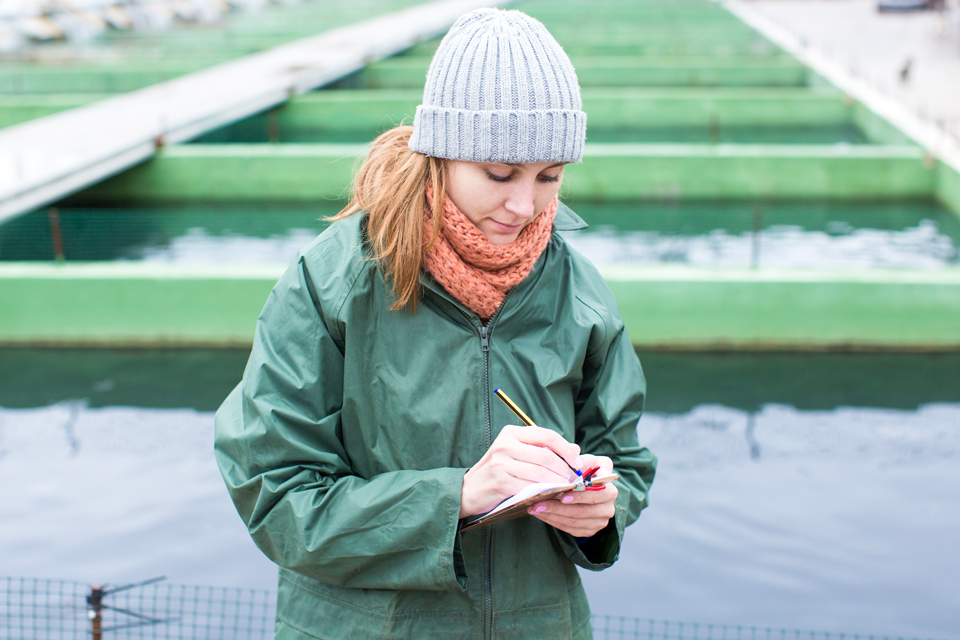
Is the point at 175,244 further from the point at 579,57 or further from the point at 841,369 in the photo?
the point at 579,57

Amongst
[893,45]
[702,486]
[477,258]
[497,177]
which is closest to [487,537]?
[477,258]

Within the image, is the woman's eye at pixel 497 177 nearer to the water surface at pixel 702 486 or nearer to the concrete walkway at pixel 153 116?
the water surface at pixel 702 486

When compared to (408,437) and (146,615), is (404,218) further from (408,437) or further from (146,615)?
(146,615)

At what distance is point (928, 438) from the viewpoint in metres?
4.49

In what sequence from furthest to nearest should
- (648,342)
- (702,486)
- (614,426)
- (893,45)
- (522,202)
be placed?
(893,45) → (648,342) → (702,486) → (614,426) → (522,202)

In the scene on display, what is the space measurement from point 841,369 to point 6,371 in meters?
5.24

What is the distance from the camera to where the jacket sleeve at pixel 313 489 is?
1.04 m

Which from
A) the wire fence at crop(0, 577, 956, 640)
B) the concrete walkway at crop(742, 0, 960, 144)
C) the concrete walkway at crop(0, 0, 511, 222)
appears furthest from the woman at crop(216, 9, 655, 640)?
the concrete walkway at crop(742, 0, 960, 144)

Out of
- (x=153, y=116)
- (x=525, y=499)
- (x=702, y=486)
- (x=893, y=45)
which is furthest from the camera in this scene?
(x=893, y=45)

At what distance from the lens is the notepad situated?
97 centimetres

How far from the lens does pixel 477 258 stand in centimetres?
110

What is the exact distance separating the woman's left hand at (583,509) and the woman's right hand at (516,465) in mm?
41

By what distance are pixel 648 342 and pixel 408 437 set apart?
455cm

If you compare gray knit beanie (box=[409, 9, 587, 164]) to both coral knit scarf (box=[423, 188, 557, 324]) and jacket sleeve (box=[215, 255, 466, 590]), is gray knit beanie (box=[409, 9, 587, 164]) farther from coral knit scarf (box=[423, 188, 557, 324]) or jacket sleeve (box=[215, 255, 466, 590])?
jacket sleeve (box=[215, 255, 466, 590])
